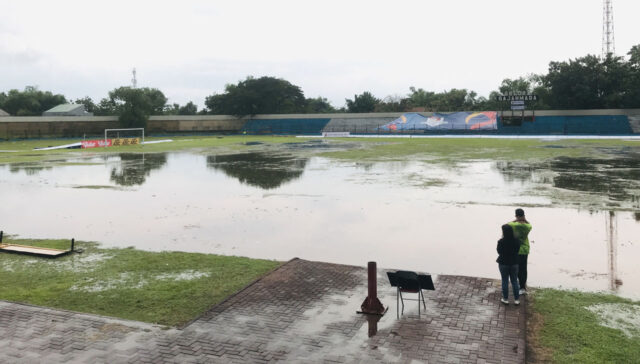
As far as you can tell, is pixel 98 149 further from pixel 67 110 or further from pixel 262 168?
pixel 67 110

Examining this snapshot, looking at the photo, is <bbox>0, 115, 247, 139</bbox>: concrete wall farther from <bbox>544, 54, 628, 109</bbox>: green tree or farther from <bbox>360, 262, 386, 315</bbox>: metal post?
<bbox>360, 262, 386, 315</bbox>: metal post

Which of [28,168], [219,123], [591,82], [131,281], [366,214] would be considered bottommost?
[131,281]

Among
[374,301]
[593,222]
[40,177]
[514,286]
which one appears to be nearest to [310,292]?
[374,301]

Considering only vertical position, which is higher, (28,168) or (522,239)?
(28,168)

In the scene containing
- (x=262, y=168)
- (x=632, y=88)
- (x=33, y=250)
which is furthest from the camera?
(x=632, y=88)

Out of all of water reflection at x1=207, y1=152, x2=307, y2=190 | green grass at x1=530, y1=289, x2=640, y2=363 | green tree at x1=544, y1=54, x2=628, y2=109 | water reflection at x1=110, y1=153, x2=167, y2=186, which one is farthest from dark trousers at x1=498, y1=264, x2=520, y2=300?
green tree at x1=544, y1=54, x2=628, y2=109

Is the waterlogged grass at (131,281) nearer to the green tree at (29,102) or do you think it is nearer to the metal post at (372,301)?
the metal post at (372,301)

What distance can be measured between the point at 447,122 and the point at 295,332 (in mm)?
84925

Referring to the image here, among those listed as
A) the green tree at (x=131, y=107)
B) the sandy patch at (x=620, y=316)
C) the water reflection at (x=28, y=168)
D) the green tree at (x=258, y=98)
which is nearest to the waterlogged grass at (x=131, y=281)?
the sandy patch at (x=620, y=316)

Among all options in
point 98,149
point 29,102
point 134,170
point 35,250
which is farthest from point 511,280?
point 29,102

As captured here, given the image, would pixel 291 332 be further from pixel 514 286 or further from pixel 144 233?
pixel 144 233

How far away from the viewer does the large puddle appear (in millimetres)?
12656

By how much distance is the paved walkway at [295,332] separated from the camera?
7480 millimetres

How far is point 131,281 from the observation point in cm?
1112
